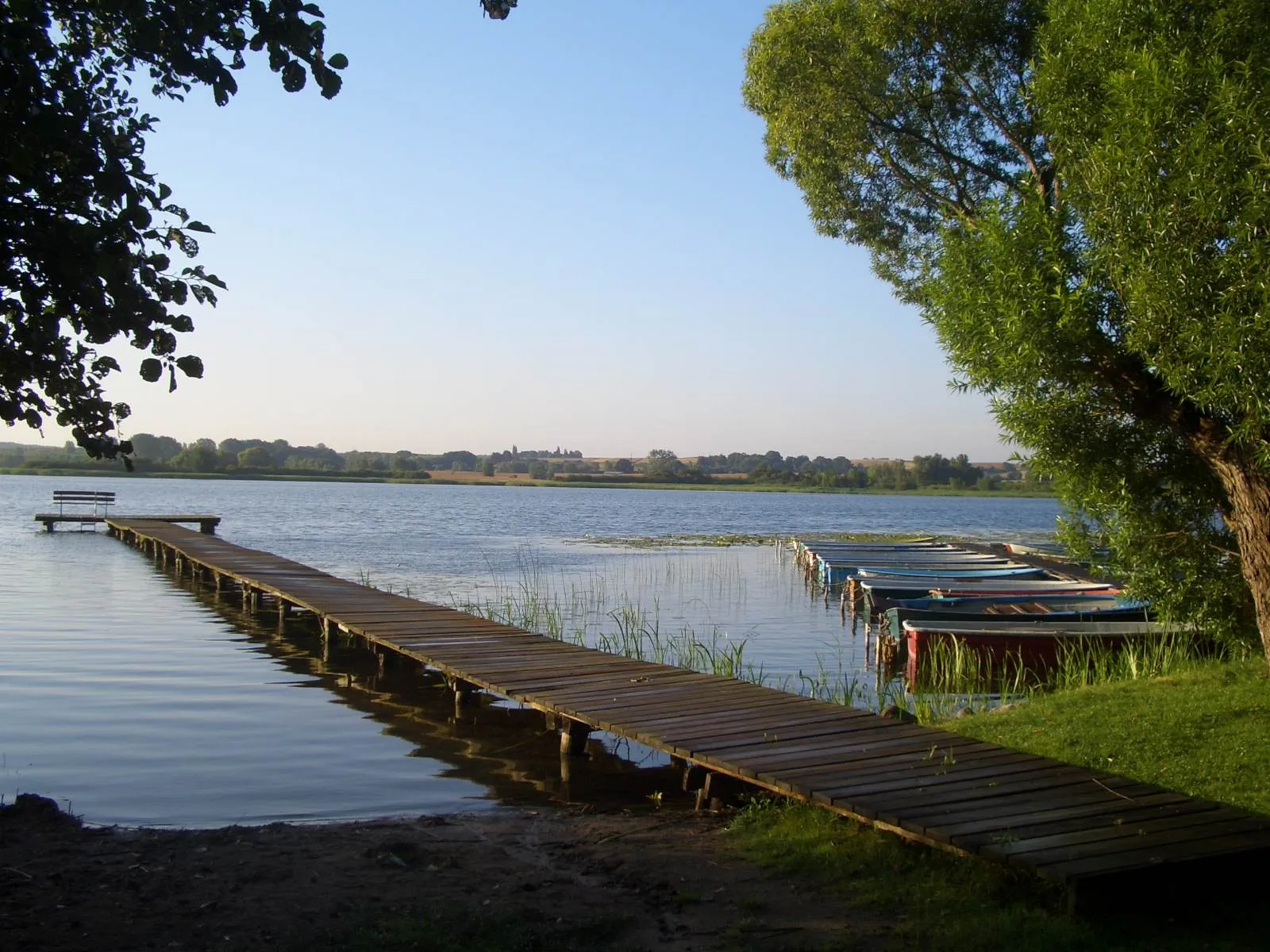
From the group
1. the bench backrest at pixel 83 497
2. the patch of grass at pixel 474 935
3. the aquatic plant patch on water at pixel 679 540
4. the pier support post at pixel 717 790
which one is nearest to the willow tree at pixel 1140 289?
the pier support post at pixel 717 790

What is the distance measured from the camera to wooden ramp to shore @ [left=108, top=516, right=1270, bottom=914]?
540cm

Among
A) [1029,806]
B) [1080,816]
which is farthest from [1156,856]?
[1029,806]

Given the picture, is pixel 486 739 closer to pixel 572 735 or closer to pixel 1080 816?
pixel 572 735

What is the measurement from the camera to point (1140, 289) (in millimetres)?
7211

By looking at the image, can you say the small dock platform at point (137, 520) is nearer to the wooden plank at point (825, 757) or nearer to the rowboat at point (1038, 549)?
the rowboat at point (1038, 549)

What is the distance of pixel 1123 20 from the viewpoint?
782cm

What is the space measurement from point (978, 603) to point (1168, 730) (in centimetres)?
1056

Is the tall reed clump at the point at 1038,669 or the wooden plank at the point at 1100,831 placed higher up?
the wooden plank at the point at 1100,831

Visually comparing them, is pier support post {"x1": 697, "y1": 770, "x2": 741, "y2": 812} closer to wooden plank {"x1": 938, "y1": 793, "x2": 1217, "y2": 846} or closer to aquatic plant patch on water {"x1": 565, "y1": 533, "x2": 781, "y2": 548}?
wooden plank {"x1": 938, "y1": 793, "x2": 1217, "y2": 846}

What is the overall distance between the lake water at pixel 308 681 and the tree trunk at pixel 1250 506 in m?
4.85

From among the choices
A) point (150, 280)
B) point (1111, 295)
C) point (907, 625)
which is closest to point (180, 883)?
point (150, 280)

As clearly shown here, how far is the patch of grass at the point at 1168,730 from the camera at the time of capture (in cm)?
705

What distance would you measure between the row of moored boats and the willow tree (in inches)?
113

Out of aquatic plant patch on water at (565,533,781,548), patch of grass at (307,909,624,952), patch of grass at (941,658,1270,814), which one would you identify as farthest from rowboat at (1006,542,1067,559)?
patch of grass at (307,909,624,952)
